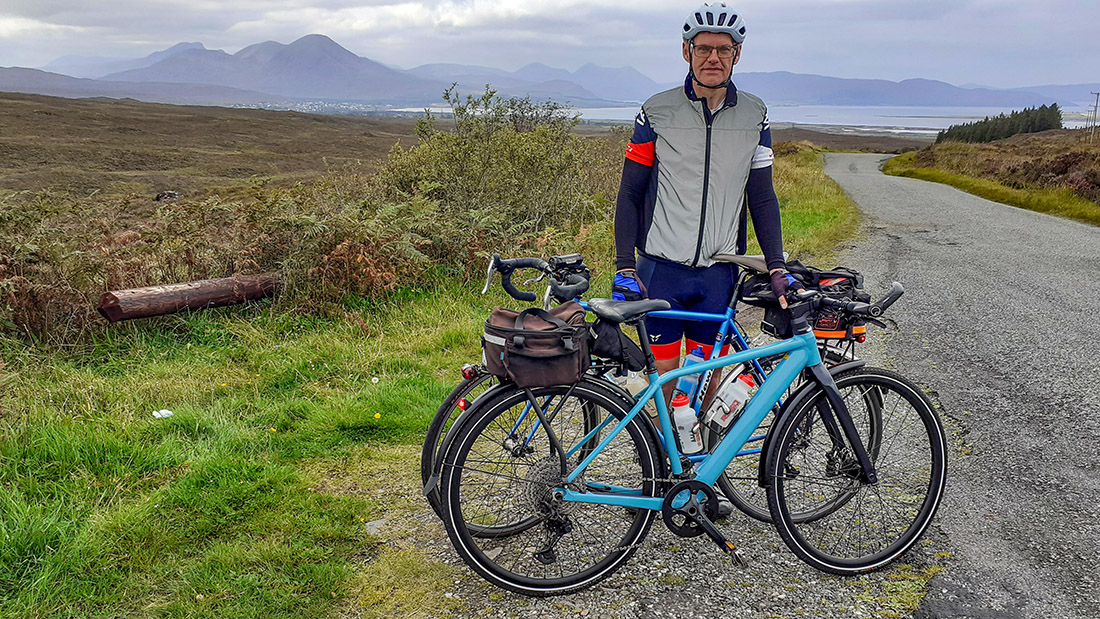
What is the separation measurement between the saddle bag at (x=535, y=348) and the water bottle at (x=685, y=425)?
61 centimetres

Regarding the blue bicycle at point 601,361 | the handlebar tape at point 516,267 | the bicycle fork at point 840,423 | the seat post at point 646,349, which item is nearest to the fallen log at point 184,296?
the blue bicycle at point 601,361

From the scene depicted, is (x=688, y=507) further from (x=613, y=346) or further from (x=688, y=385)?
(x=613, y=346)

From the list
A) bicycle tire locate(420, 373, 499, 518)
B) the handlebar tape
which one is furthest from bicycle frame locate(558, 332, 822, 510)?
the handlebar tape

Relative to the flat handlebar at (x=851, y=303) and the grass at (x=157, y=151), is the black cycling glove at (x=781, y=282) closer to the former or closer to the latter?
the flat handlebar at (x=851, y=303)

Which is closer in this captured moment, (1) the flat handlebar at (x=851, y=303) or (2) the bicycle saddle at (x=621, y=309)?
(2) the bicycle saddle at (x=621, y=309)

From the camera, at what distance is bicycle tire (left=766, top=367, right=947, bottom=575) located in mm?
3184

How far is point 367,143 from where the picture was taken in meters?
79.7

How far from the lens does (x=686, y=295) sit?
352 cm

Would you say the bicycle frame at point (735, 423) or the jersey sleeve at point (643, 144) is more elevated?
the jersey sleeve at point (643, 144)

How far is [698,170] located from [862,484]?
1.72 meters

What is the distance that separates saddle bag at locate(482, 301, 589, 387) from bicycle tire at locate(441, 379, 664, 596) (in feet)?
0.42

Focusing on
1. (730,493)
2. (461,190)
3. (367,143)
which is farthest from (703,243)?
(367,143)

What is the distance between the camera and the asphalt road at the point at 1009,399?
3238 millimetres

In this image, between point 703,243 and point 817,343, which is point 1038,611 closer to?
point 817,343
